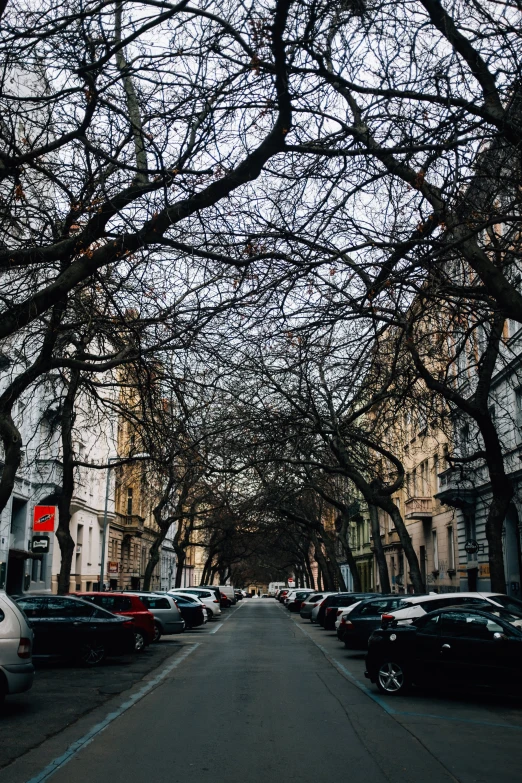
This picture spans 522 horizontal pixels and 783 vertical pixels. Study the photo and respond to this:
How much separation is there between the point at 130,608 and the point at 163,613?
538 centimetres

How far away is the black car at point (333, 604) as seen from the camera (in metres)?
30.8

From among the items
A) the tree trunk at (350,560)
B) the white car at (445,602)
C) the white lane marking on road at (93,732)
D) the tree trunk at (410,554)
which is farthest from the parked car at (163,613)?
the tree trunk at (350,560)

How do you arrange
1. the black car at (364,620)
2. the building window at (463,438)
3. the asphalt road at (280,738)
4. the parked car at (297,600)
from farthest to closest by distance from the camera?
the parked car at (297,600), the black car at (364,620), the building window at (463,438), the asphalt road at (280,738)

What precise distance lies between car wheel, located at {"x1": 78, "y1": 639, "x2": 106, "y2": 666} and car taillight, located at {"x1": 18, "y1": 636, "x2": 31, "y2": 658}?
23.2 ft

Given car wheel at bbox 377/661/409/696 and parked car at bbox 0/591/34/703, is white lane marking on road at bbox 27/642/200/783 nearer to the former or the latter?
parked car at bbox 0/591/34/703

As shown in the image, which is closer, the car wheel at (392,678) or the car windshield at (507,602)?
the car wheel at (392,678)

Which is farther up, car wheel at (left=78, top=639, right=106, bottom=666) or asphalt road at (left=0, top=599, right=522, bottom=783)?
car wheel at (left=78, top=639, right=106, bottom=666)

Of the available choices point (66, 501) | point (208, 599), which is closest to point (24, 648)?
point (66, 501)

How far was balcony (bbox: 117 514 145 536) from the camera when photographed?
62.4m

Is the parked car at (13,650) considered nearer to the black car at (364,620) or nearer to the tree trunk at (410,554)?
the black car at (364,620)

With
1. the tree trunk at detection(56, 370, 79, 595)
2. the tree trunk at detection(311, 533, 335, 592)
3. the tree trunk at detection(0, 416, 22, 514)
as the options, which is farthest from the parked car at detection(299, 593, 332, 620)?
the tree trunk at detection(0, 416, 22, 514)

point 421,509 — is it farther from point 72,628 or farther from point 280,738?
point 280,738

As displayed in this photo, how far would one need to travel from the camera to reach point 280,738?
9.58m

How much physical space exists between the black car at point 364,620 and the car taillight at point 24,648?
11.7 metres
